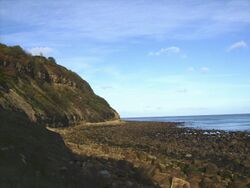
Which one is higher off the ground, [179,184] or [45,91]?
[45,91]

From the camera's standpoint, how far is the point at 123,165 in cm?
1764

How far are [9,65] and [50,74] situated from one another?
13.4m

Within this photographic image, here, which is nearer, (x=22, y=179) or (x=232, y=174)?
(x=22, y=179)

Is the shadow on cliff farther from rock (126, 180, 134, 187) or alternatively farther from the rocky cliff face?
the rocky cliff face

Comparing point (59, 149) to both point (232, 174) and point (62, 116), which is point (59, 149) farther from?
point (62, 116)

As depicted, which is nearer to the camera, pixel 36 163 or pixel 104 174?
pixel 36 163

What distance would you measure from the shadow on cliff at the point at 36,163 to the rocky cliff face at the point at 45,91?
27172mm

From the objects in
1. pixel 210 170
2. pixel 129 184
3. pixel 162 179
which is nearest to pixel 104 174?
pixel 129 184

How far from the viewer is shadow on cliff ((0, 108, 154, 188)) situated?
1031 cm

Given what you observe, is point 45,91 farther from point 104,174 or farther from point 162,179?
point 104,174

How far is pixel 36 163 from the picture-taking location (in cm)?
1190

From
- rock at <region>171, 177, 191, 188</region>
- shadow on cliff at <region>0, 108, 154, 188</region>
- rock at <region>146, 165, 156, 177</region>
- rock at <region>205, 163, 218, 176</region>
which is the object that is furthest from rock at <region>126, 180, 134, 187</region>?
rock at <region>205, 163, 218, 176</region>

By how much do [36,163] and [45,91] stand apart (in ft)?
179

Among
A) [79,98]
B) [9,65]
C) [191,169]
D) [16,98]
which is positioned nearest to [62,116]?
[9,65]
